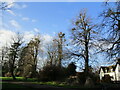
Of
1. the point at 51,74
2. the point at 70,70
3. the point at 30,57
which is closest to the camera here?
the point at 51,74

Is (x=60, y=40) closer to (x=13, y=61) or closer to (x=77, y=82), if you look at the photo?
(x=13, y=61)

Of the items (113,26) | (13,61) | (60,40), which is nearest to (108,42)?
A: (113,26)

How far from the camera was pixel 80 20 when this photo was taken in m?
23.4

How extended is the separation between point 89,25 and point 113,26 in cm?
930

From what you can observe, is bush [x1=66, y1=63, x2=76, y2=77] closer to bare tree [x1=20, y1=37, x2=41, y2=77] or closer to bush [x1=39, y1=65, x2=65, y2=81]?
bush [x1=39, y1=65, x2=65, y2=81]

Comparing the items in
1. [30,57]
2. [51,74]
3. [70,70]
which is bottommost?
[51,74]

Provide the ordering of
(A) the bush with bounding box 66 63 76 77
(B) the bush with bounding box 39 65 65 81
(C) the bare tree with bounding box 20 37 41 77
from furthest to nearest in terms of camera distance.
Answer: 1. (C) the bare tree with bounding box 20 37 41 77
2. (A) the bush with bounding box 66 63 76 77
3. (B) the bush with bounding box 39 65 65 81

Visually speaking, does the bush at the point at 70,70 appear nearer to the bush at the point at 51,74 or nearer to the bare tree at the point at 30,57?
the bush at the point at 51,74

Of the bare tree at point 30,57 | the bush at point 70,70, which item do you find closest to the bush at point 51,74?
the bush at point 70,70

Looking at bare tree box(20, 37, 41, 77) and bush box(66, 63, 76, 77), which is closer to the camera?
bush box(66, 63, 76, 77)

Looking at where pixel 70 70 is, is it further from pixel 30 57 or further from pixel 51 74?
pixel 30 57

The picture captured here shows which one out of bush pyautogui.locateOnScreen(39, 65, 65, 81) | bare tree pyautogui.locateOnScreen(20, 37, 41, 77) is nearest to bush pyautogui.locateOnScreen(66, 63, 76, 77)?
bush pyautogui.locateOnScreen(39, 65, 65, 81)

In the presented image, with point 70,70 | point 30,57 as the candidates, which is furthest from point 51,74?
point 30,57

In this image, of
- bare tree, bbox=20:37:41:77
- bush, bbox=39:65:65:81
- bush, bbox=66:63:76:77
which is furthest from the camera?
bare tree, bbox=20:37:41:77
